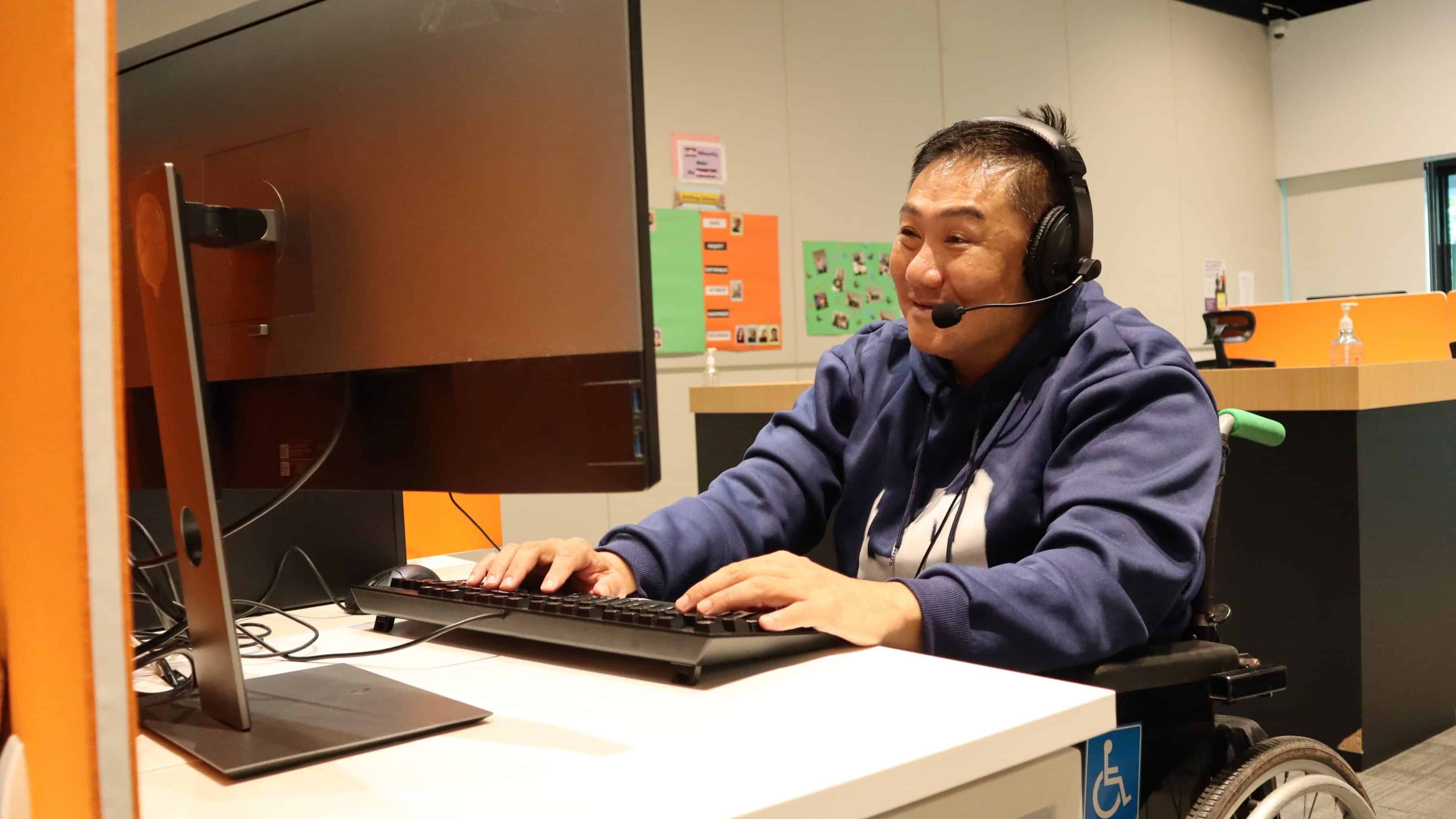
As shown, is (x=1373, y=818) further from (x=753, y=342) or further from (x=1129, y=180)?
(x=1129, y=180)

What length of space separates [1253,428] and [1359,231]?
645cm

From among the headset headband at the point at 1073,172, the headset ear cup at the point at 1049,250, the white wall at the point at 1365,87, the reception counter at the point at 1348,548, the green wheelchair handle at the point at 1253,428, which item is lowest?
the reception counter at the point at 1348,548

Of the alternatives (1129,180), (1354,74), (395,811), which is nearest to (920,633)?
(395,811)

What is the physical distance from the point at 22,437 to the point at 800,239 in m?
4.10

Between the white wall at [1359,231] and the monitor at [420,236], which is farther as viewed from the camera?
the white wall at [1359,231]

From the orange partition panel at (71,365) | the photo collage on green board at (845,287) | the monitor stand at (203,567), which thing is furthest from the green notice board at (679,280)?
the orange partition panel at (71,365)

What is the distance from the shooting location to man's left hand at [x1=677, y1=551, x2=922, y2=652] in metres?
0.86

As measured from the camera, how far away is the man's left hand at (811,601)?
2.82 feet

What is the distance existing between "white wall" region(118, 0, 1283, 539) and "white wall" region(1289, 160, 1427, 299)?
6.5 inches

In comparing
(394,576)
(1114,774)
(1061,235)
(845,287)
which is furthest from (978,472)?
(845,287)

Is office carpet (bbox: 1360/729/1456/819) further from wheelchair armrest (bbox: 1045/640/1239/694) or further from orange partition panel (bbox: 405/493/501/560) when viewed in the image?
orange partition panel (bbox: 405/493/501/560)

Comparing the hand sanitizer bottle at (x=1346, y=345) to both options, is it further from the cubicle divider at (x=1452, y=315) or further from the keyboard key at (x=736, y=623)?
the keyboard key at (x=736, y=623)

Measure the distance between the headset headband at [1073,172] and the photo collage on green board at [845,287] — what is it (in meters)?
3.05

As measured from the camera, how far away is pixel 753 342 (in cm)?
426
